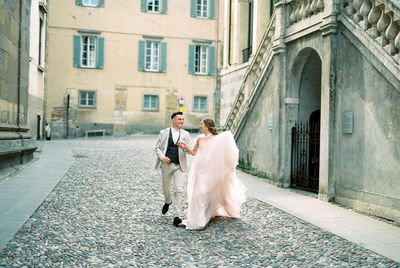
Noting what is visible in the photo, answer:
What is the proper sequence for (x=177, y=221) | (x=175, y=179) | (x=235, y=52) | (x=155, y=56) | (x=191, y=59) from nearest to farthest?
1. (x=177, y=221)
2. (x=175, y=179)
3. (x=235, y=52)
4. (x=155, y=56)
5. (x=191, y=59)

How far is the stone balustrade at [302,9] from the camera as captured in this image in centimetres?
984

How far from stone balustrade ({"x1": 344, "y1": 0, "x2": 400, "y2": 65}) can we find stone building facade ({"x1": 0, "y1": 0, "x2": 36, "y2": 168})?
325 inches

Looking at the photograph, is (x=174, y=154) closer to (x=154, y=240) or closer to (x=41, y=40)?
(x=154, y=240)

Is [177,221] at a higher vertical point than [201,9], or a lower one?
lower

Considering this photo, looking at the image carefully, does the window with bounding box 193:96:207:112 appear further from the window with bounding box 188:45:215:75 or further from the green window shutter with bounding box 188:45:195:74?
the green window shutter with bounding box 188:45:195:74

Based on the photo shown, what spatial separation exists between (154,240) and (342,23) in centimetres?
576

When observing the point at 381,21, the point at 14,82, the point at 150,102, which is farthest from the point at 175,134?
the point at 150,102

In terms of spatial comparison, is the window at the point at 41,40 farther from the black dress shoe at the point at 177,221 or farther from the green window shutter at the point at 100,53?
the black dress shoe at the point at 177,221

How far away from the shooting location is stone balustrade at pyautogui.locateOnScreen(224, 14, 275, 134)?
40.8 ft

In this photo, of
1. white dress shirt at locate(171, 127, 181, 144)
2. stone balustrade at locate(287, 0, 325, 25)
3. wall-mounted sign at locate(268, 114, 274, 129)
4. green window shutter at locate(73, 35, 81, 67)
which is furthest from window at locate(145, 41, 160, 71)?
white dress shirt at locate(171, 127, 181, 144)

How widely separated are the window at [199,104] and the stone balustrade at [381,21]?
78.5 ft

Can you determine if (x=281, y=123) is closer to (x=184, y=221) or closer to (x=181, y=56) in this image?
(x=184, y=221)

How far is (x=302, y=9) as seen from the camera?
34.6 ft

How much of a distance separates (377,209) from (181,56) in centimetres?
2578
